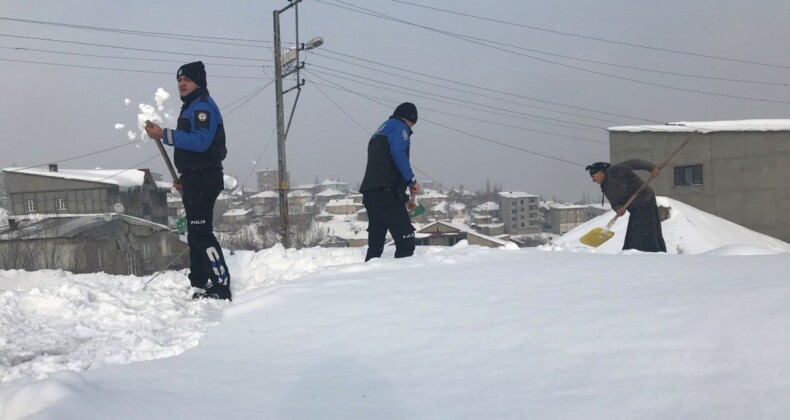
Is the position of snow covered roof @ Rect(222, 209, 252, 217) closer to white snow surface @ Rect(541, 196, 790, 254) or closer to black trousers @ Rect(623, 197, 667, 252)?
white snow surface @ Rect(541, 196, 790, 254)

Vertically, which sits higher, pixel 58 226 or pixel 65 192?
pixel 65 192

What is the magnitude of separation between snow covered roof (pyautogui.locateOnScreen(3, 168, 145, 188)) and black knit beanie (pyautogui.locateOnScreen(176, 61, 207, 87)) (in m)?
38.6

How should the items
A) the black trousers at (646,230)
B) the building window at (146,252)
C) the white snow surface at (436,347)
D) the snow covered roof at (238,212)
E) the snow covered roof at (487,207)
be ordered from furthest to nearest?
the snow covered roof at (487,207), the snow covered roof at (238,212), the building window at (146,252), the black trousers at (646,230), the white snow surface at (436,347)

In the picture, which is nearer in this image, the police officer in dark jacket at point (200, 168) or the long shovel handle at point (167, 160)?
the police officer in dark jacket at point (200, 168)

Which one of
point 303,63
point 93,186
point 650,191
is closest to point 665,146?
point 303,63

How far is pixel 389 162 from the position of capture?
5145 mm

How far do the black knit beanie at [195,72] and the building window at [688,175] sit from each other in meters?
22.5

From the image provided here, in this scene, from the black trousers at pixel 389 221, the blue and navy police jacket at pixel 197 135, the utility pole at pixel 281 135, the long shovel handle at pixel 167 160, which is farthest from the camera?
the utility pole at pixel 281 135

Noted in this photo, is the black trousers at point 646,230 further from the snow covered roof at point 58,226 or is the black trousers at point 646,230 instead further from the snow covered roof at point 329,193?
the snow covered roof at point 329,193

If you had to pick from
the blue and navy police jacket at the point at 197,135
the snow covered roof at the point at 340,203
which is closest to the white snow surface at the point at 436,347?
the blue and navy police jacket at the point at 197,135

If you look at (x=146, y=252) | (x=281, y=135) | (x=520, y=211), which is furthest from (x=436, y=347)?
(x=520, y=211)

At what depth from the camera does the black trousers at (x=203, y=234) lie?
423 centimetres

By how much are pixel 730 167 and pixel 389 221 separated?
21.6 meters

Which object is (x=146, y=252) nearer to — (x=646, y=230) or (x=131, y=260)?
(x=131, y=260)
